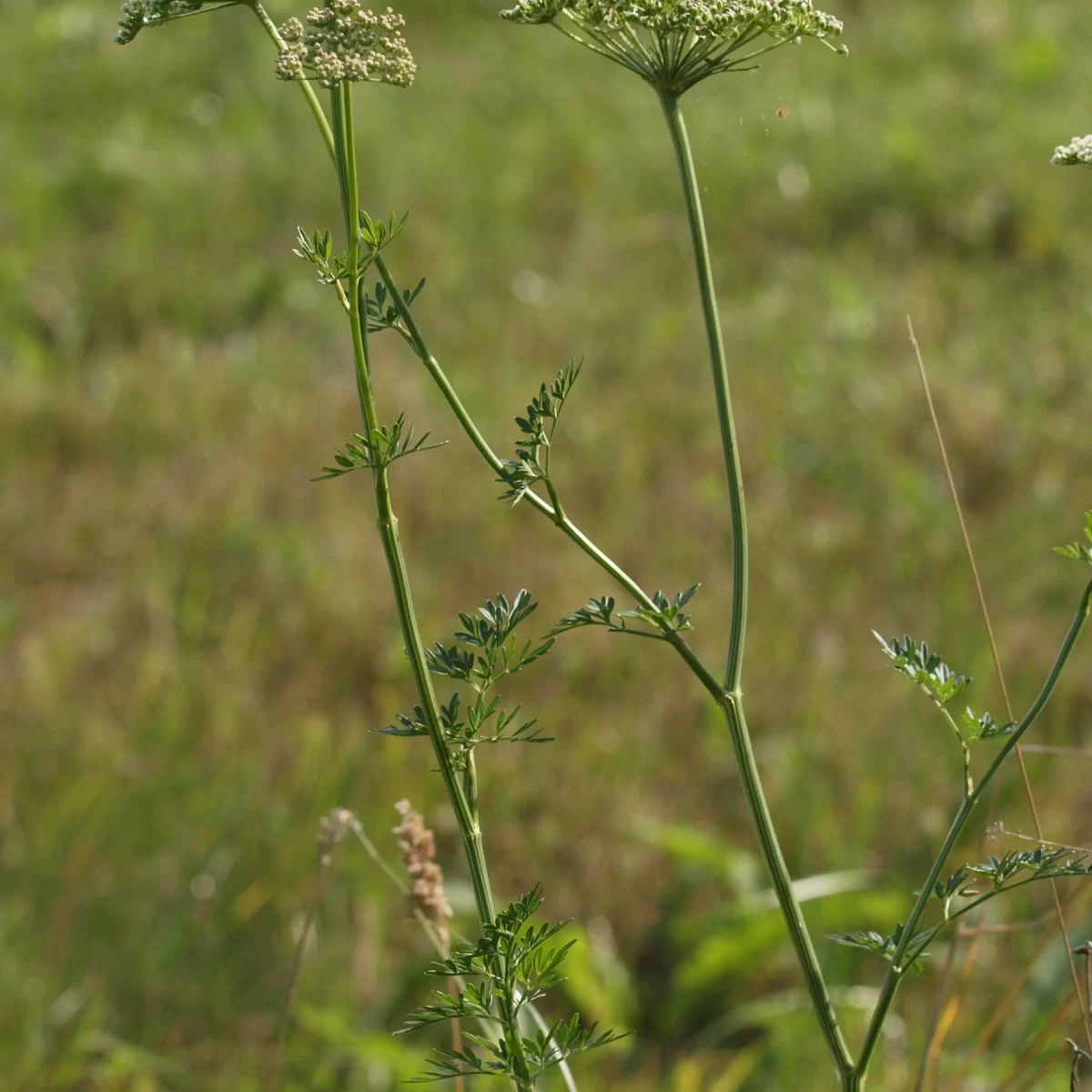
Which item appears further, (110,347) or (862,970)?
(110,347)

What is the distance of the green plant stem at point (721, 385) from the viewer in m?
0.71

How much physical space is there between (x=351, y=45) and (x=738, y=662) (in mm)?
391

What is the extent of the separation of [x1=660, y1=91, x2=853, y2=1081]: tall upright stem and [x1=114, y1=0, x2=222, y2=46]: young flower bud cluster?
274mm

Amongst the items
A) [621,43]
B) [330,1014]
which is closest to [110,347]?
[330,1014]

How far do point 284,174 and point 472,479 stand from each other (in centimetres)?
217

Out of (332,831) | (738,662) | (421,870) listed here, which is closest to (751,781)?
(738,662)

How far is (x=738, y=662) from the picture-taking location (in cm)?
74

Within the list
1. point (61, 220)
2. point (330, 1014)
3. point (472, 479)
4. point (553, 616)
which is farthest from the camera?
point (61, 220)

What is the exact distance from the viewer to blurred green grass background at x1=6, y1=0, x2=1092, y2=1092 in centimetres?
236

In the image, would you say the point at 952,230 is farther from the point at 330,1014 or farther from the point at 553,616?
the point at 330,1014

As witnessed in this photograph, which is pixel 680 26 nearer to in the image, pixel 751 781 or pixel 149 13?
pixel 149 13

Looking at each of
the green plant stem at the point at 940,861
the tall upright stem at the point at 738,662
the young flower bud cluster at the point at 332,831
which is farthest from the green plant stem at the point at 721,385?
the young flower bud cluster at the point at 332,831

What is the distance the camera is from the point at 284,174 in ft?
17.8

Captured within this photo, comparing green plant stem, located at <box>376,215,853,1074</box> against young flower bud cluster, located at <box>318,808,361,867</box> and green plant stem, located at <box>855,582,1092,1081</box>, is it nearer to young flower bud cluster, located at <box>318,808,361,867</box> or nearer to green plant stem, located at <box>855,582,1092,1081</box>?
green plant stem, located at <box>855,582,1092,1081</box>
